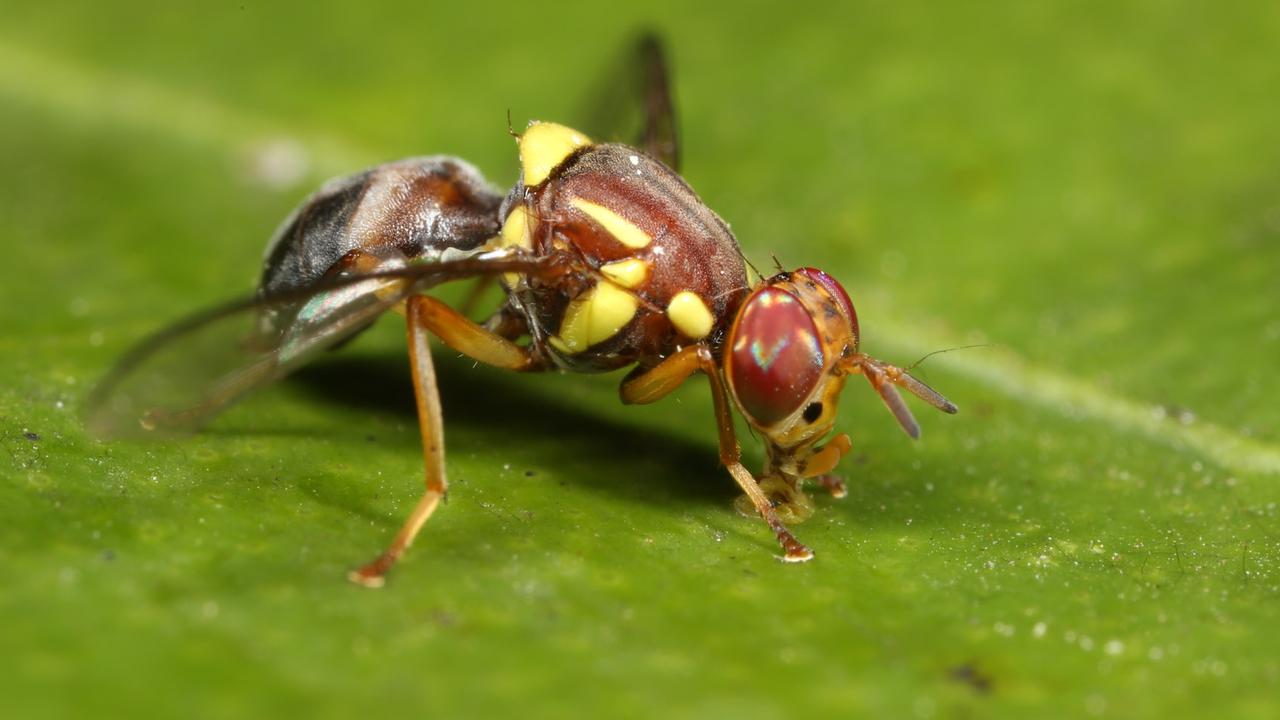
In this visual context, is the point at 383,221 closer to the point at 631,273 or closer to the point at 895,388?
the point at 631,273

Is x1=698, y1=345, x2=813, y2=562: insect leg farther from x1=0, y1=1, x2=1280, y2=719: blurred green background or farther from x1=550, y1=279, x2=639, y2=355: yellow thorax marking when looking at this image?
x1=550, y1=279, x2=639, y2=355: yellow thorax marking

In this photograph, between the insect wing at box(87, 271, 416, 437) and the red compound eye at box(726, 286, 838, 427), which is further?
the red compound eye at box(726, 286, 838, 427)

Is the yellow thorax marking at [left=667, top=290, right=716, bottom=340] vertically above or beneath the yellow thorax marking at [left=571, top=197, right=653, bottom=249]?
beneath

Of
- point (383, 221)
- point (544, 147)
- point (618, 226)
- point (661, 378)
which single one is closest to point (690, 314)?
point (661, 378)

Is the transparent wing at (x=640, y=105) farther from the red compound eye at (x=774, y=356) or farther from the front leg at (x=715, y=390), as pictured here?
the red compound eye at (x=774, y=356)

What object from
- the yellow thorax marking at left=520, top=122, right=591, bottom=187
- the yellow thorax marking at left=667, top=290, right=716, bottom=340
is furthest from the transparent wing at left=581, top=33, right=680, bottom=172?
the yellow thorax marking at left=667, top=290, right=716, bottom=340
